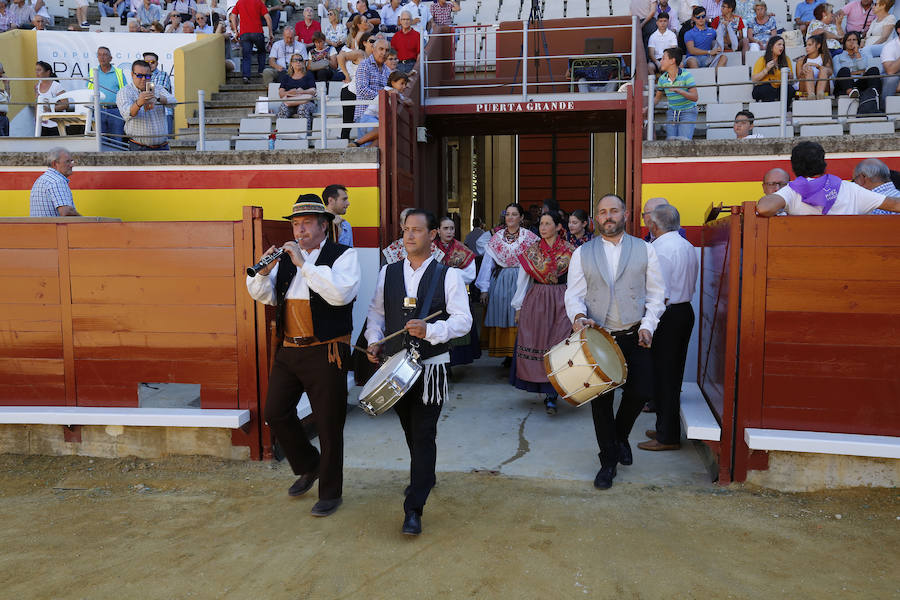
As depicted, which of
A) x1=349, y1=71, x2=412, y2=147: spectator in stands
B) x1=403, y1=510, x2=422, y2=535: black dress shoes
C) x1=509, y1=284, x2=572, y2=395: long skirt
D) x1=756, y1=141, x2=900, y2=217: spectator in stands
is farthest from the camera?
x1=349, y1=71, x2=412, y2=147: spectator in stands

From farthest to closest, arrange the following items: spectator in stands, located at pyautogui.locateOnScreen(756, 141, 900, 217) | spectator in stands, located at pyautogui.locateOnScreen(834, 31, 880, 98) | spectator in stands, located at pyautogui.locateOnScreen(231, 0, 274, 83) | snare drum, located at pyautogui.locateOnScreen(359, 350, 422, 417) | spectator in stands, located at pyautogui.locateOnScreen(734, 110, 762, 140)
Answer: spectator in stands, located at pyautogui.locateOnScreen(231, 0, 274, 83), spectator in stands, located at pyautogui.locateOnScreen(834, 31, 880, 98), spectator in stands, located at pyautogui.locateOnScreen(734, 110, 762, 140), spectator in stands, located at pyautogui.locateOnScreen(756, 141, 900, 217), snare drum, located at pyautogui.locateOnScreen(359, 350, 422, 417)

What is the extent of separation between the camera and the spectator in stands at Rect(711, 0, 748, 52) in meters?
10.7

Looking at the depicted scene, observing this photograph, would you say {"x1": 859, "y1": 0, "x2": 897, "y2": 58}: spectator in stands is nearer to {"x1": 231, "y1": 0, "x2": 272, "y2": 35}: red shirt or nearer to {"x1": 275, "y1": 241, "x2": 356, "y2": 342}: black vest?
{"x1": 275, "y1": 241, "x2": 356, "y2": 342}: black vest

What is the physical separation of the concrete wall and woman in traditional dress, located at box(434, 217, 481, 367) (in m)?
6.08

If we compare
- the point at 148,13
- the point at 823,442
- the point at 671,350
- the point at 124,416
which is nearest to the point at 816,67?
the point at 671,350

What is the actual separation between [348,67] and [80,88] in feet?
15.0

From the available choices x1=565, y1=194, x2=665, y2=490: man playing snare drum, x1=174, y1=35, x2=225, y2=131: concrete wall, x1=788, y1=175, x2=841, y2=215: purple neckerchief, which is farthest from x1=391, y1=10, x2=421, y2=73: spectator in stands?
x1=788, y1=175, x2=841, y2=215: purple neckerchief

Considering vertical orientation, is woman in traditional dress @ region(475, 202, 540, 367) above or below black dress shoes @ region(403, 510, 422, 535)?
above

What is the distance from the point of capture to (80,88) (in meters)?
11.3

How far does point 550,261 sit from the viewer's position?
614cm

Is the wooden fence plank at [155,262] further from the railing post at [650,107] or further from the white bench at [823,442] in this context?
the railing post at [650,107]

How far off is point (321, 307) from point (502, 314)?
3531 mm

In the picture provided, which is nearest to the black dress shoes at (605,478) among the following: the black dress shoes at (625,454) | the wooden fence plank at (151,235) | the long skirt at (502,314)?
the black dress shoes at (625,454)

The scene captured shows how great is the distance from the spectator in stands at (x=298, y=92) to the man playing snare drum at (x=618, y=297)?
5.60 metres
